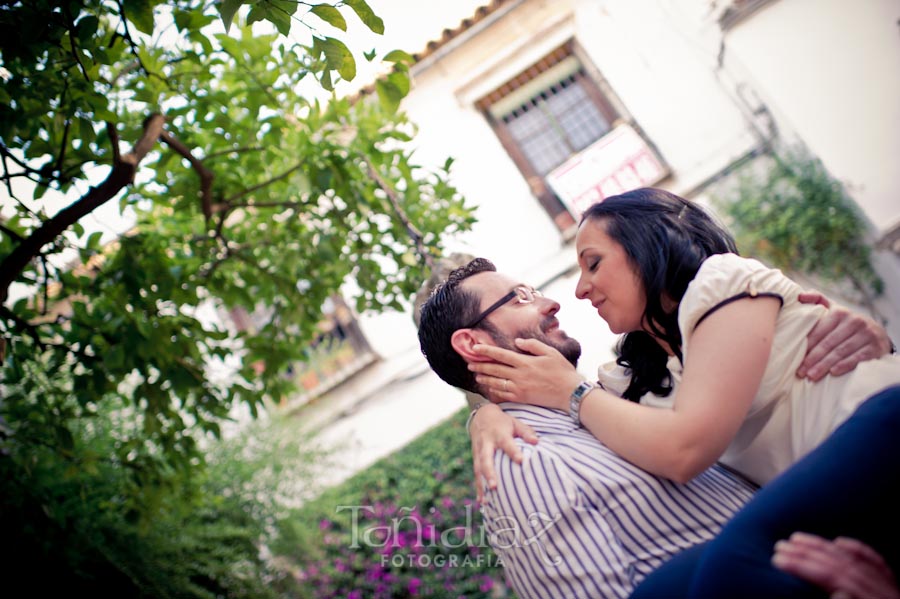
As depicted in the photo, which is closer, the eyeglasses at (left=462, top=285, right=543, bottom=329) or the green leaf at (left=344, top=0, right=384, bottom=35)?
the green leaf at (left=344, top=0, right=384, bottom=35)

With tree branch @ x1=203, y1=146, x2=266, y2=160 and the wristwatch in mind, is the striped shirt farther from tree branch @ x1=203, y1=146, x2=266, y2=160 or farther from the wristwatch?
tree branch @ x1=203, y1=146, x2=266, y2=160

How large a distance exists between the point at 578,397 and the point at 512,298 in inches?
18.5

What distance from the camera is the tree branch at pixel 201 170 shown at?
8.83ft

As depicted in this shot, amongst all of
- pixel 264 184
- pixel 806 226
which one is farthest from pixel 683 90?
pixel 264 184

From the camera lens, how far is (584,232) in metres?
1.83

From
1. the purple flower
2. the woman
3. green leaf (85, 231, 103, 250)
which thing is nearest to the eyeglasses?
the woman

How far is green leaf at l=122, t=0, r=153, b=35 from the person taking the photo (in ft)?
5.82

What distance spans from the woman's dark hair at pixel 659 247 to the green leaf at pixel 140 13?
153 cm

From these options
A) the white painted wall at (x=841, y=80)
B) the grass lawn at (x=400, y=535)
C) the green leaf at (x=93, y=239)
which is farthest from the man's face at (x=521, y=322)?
the white painted wall at (x=841, y=80)

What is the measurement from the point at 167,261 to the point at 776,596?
314 cm

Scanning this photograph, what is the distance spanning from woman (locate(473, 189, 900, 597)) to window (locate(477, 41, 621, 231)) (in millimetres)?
6400

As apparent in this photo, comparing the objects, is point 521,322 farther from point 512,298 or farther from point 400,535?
point 400,535

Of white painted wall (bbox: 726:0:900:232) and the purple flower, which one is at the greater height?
white painted wall (bbox: 726:0:900:232)

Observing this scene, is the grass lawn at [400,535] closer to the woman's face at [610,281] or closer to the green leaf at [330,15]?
the woman's face at [610,281]
